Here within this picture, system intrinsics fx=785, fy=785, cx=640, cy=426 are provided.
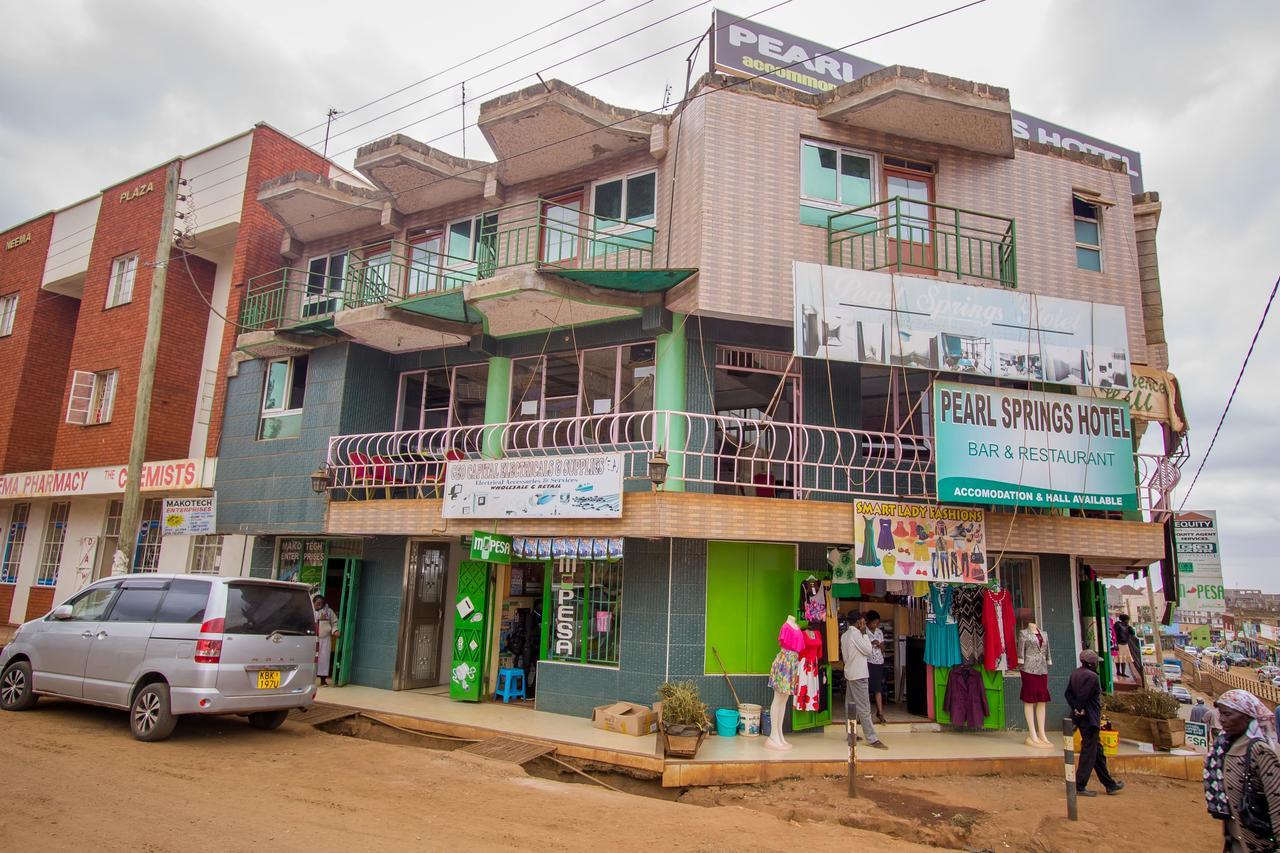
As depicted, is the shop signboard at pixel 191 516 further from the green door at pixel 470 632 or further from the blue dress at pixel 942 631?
the blue dress at pixel 942 631

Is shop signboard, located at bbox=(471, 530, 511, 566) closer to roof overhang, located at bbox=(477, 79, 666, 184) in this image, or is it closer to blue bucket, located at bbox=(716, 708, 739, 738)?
blue bucket, located at bbox=(716, 708, 739, 738)

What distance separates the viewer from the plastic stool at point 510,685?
1256 centimetres

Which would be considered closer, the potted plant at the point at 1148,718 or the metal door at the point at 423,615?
the potted plant at the point at 1148,718

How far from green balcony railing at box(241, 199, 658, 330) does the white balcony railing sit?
2.58 m

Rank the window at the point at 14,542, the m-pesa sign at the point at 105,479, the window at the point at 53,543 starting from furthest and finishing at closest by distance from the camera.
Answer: the window at the point at 14,542 → the window at the point at 53,543 → the m-pesa sign at the point at 105,479

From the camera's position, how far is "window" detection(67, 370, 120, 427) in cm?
1912

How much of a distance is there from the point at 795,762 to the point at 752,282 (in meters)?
6.46

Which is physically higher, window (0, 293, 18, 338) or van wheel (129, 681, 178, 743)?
window (0, 293, 18, 338)

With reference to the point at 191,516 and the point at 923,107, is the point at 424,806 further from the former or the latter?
the point at 923,107

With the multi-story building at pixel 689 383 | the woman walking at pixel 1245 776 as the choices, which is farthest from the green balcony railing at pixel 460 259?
the woman walking at pixel 1245 776

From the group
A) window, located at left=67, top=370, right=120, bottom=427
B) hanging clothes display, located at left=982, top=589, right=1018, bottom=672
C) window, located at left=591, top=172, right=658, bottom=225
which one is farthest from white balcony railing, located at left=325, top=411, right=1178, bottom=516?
window, located at left=67, top=370, right=120, bottom=427

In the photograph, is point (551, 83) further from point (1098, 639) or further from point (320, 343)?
point (1098, 639)

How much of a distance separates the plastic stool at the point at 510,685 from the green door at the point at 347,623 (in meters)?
2.99

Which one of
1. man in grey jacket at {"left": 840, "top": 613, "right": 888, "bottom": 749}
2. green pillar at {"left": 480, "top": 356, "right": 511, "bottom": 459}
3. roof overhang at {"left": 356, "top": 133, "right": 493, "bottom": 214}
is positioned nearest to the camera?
man in grey jacket at {"left": 840, "top": 613, "right": 888, "bottom": 749}
